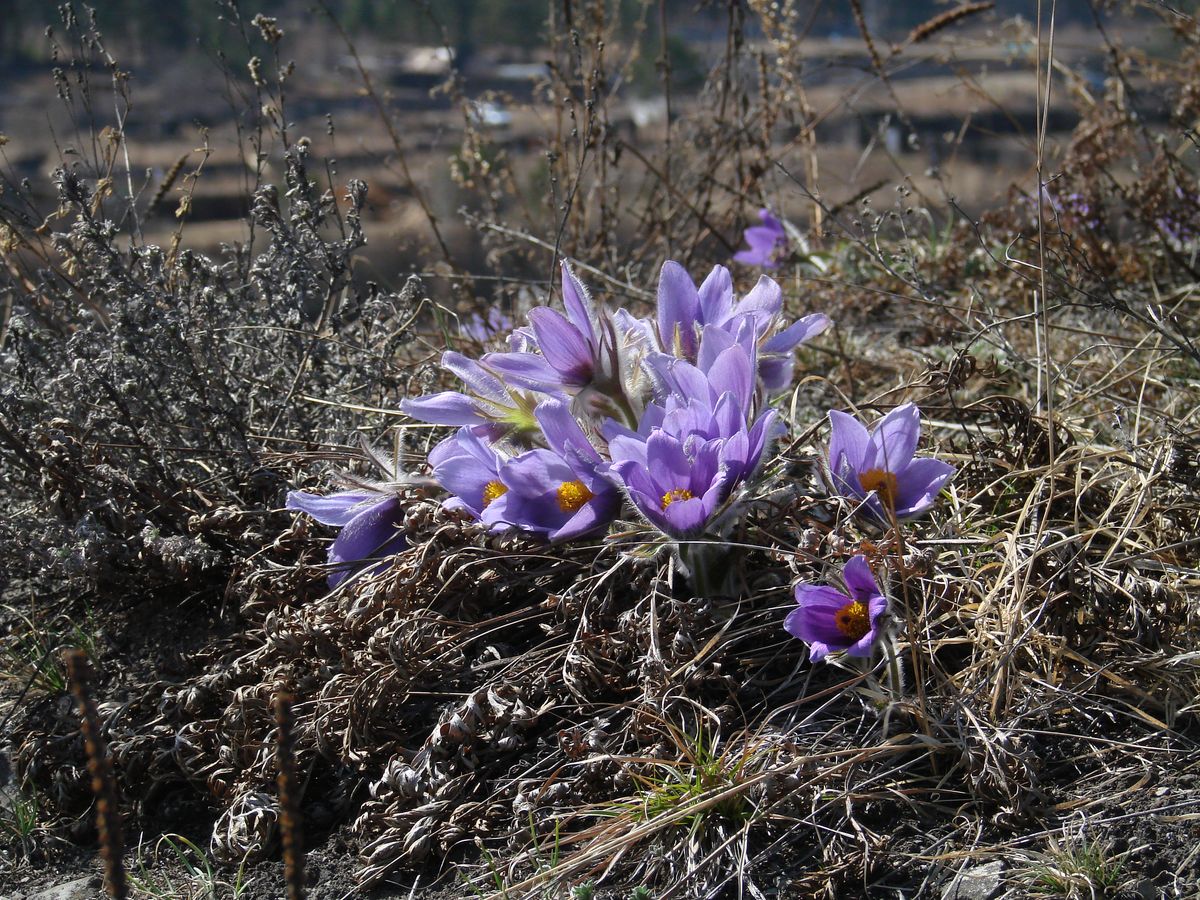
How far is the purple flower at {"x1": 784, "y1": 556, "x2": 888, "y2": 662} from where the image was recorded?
5.61 ft

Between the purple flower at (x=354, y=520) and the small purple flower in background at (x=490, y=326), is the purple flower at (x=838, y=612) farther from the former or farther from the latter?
the small purple flower in background at (x=490, y=326)

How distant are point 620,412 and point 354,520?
52cm

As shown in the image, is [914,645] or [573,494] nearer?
[914,645]

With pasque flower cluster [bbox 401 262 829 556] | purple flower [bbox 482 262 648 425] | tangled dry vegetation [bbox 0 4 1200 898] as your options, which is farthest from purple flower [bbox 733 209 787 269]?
purple flower [bbox 482 262 648 425]

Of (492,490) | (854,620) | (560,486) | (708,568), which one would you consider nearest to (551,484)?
(560,486)

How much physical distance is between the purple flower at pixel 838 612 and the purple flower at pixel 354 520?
0.78 metres

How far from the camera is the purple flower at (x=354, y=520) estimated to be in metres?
2.04

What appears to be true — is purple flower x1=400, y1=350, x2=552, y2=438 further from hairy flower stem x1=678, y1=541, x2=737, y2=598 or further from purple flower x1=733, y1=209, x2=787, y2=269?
purple flower x1=733, y1=209, x2=787, y2=269

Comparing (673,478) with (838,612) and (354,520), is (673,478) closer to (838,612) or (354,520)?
(838,612)

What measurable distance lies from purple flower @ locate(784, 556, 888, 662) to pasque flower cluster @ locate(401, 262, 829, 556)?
0.20 metres

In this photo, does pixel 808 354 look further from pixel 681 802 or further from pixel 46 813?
pixel 46 813

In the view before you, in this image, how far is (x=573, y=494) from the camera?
73.1 inches

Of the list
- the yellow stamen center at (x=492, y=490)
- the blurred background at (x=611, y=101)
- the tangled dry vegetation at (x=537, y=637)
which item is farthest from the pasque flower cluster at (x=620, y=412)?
the blurred background at (x=611, y=101)

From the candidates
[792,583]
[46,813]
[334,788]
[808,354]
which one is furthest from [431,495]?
[808,354]
